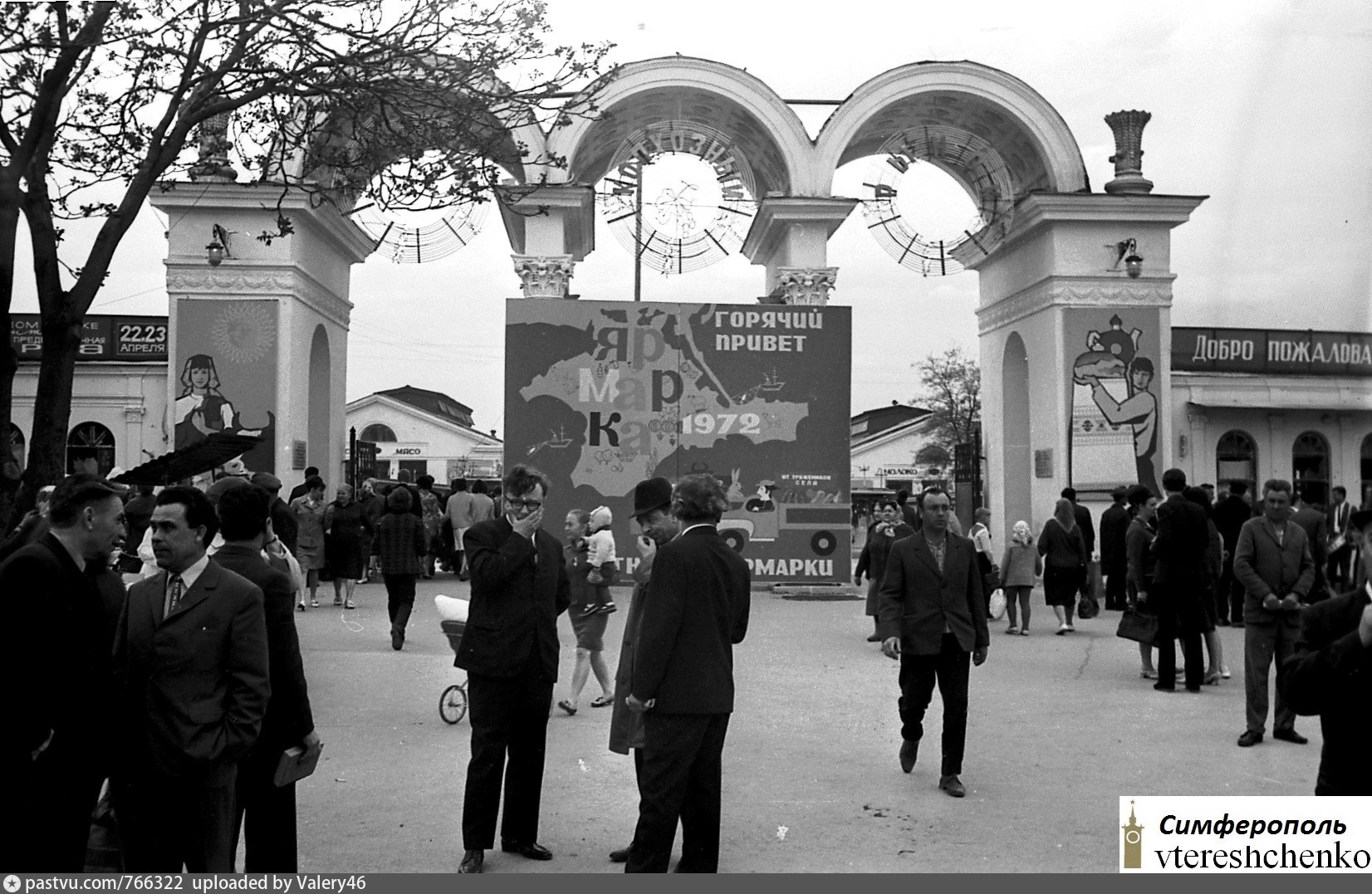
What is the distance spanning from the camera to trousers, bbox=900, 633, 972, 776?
7406 millimetres

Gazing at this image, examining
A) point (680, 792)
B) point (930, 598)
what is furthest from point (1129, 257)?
point (680, 792)

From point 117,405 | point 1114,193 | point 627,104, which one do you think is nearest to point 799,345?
point 627,104

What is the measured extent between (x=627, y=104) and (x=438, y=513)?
7.92 meters

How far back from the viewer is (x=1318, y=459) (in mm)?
28438

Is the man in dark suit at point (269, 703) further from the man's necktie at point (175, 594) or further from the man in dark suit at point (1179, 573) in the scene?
the man in dark suit at point (1179, 573)

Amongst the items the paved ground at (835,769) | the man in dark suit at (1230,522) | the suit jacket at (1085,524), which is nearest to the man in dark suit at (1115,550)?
the suit jacket at (1085,524)

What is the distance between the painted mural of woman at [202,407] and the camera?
2180 cm

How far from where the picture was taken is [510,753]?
6125mm

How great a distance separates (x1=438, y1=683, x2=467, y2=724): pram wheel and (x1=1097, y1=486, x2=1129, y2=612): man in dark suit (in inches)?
411

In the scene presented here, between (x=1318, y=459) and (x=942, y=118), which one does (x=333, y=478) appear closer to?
(x=942, y=118)

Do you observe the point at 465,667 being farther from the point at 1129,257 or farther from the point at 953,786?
the point at 1129,257

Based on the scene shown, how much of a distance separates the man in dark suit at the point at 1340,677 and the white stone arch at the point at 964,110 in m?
19.2

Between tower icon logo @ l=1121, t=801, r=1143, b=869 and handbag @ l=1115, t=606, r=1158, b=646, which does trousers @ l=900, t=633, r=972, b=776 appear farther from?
handbag @ l=1115, t=606, r=1158, b=646

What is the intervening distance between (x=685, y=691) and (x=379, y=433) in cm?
5310
